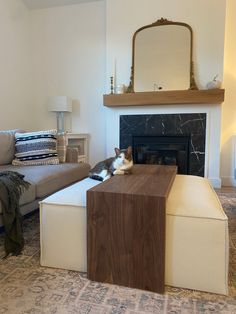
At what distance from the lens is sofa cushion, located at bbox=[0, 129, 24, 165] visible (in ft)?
8.37

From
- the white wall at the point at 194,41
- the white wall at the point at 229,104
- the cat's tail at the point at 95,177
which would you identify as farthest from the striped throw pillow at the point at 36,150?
the white wall at the point at 229,104

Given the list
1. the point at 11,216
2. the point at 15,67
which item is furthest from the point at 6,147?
the point at 15,67

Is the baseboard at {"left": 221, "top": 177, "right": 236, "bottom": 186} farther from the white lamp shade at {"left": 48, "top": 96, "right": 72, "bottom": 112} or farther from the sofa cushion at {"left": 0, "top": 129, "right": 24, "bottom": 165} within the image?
the sofa cushion at {"left": 0, "top": 129, "right": 24, "bottom": 165}

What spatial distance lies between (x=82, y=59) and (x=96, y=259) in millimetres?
3356

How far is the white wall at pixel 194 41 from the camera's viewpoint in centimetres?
330

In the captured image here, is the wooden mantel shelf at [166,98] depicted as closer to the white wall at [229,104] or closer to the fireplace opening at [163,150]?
the white wall at [229,104]

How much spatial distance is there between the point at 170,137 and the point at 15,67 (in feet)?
8.18

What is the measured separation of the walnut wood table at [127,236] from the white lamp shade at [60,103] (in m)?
2.68

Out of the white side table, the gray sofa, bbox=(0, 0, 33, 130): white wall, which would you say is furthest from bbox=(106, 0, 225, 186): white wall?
the gray sofa

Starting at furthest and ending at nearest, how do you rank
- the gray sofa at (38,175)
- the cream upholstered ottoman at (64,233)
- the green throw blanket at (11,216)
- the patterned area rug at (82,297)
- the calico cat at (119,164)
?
1. the gray sofa at (38,175)
2. the calico cat at (119,164)
3. the green throw blanket at (11,216)
4. the cream upholstered ottoman at (64,233)
5. the patterned area rug at (82,297)

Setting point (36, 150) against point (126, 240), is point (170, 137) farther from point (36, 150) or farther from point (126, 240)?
point (126, 240)

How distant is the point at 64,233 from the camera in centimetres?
143

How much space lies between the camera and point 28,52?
4016 mm

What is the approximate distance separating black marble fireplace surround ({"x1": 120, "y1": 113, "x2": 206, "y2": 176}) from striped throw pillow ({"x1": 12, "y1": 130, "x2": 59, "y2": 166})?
1.36 m
